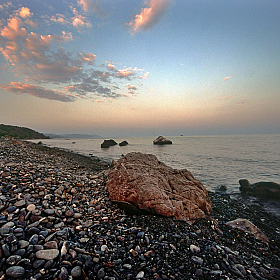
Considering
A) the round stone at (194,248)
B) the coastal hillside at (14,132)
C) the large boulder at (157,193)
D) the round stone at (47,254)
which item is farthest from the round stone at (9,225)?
the coastal hillside at (14,132)

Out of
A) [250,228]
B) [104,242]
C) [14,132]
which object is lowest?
[250,228]

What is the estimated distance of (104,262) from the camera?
3102 millimetres

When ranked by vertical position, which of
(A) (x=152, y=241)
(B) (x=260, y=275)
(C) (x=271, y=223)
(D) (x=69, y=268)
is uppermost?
(D) (x=69, y=268)

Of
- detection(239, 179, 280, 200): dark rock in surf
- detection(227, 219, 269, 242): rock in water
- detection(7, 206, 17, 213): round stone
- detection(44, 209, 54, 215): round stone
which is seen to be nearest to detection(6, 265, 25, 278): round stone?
detection(44, 209, 54, 215): round stone

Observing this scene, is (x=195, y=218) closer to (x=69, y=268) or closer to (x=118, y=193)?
(x=118, y=193)

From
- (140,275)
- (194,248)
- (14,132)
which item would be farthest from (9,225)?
(14,132)

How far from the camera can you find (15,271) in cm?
241

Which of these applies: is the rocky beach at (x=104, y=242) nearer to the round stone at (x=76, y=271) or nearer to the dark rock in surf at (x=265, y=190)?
the round stone at (x=76, y=271)

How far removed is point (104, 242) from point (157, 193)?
269 cm

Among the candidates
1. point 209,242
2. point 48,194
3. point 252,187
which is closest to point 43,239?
point 48,194

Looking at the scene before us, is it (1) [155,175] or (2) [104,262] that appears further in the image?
(1) [155,175]

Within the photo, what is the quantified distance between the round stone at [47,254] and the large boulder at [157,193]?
109 inches

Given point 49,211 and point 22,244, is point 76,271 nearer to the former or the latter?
point 22,244

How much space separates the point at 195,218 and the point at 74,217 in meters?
4.50
